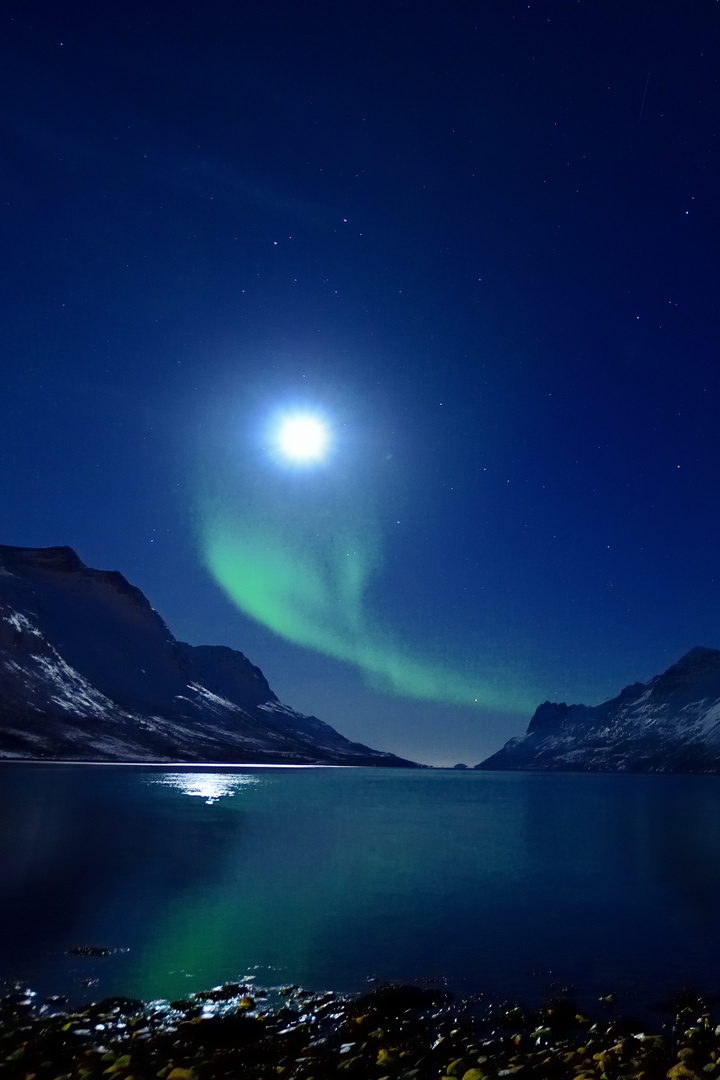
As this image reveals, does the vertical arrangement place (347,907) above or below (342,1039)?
above

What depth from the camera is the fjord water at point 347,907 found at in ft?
86.2

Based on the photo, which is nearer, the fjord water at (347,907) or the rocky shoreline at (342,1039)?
the rocky shoreline at (342,1039)

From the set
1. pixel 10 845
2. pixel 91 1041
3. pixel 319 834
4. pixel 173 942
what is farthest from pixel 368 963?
pixel 319 834

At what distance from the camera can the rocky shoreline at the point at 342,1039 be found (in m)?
16.9

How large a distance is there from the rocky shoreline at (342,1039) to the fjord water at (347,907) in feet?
6.14

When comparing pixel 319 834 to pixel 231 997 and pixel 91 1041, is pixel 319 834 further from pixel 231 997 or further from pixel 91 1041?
pixel 91 1041

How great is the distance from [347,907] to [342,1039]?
1865 centimetres

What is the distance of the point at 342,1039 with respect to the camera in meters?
19.7

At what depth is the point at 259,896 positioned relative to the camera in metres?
39.6

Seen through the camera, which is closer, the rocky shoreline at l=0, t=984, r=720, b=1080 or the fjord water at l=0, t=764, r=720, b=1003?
the rocky shoreline at l=0, t=984, r=720, b=1080

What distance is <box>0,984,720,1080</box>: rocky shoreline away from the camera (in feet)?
55.5

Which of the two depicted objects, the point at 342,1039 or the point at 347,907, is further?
the point at 347,907

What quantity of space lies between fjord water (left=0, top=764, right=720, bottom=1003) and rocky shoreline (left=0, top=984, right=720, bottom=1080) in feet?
6.14

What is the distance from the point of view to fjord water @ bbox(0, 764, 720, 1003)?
26281 millimetres
